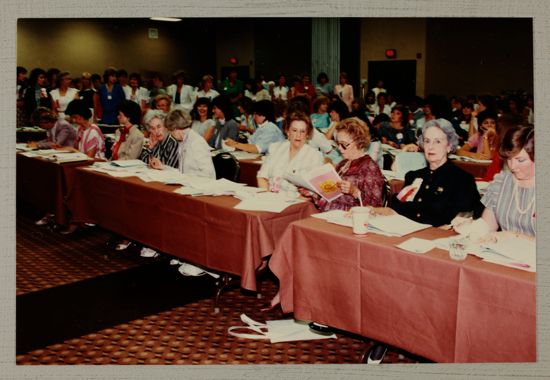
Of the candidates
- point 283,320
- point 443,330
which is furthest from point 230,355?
point 443,330

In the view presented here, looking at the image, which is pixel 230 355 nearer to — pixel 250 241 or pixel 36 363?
pixel 250 241

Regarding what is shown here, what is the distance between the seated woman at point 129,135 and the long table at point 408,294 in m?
2.76

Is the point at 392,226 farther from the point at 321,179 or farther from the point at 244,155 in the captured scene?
the point at 244,155

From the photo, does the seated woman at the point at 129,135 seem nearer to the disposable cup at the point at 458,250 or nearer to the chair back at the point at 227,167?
the chair back at the point at 227,167

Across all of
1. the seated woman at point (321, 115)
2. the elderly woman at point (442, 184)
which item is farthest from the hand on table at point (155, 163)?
the seated woman at point (321, 115)

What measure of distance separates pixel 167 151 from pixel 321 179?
219 centimetres

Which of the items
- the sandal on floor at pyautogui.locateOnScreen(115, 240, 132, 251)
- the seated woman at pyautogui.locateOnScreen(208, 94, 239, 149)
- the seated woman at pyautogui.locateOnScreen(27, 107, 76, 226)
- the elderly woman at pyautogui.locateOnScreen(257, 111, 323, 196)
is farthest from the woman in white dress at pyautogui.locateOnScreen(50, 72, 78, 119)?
the elderly woman at pyautogui.locateOnScreen(257, 111, 323, 196)

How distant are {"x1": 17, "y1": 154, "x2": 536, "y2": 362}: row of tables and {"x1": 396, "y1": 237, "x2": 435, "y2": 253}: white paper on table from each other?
33 millimetres

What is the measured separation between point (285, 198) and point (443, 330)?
4.62 ft

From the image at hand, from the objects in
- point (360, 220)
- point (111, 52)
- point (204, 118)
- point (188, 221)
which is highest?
point (111, 52)

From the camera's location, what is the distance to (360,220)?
2.53m

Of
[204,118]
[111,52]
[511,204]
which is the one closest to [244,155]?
[204,118]

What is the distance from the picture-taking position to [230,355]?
9.53ft

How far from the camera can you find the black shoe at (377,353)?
2.77 metres
